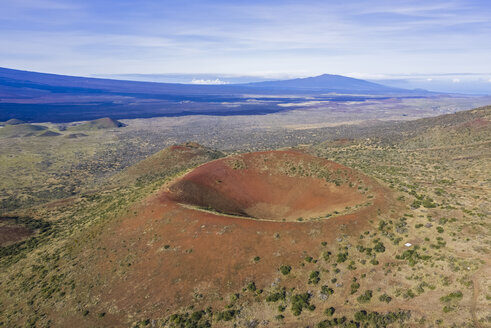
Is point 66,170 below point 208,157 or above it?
below

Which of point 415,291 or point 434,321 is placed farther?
point 415,291

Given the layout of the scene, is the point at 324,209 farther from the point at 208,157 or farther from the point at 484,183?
the point at 208,157

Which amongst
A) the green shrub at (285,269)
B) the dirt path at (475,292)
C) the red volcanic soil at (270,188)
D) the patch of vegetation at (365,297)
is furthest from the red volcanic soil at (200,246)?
the dirt path at (475,292)

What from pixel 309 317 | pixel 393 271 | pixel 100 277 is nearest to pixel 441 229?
pixel 393 271

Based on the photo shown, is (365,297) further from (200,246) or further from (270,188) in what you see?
(270,188)

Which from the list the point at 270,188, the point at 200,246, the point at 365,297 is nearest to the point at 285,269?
the point at 365,297

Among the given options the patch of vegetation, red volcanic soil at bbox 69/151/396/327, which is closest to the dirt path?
the patch of vegetation

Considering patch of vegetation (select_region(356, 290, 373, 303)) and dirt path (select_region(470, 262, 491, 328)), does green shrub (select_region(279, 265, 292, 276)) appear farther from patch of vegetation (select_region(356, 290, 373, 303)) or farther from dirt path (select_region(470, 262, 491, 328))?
dirt path (select_region(470, 262, 491, 328))
